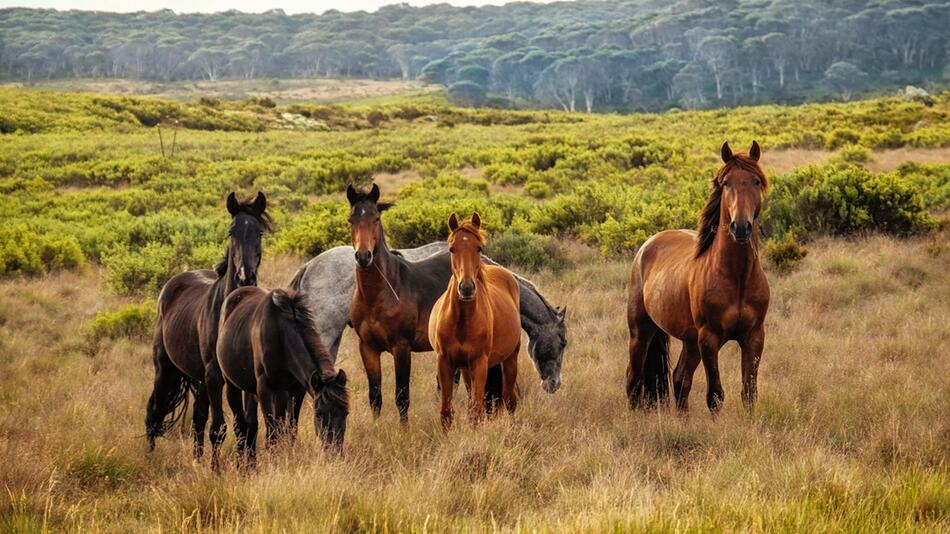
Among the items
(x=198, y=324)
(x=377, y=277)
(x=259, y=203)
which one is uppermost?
(x=259, y=203)

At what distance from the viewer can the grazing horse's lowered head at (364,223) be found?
6.42 m

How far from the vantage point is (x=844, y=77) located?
105062 millimetres

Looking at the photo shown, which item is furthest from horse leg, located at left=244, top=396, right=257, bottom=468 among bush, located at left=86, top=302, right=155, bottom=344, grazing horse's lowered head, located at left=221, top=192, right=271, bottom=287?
bush, located at left=86, top=302, right=155, bottom=344

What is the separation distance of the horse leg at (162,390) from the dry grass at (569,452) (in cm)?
19

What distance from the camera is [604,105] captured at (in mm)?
115500

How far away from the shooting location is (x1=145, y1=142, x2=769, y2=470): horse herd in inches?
209

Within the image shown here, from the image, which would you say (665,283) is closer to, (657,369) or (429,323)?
(657,369)

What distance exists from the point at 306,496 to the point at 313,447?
0.99 m

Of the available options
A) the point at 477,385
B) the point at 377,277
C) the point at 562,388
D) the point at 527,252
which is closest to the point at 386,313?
the point at 377,277

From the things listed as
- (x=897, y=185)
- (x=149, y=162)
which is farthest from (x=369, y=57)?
(x=897, y=185)

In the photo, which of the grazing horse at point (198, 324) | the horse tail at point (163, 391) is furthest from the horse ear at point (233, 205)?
the horse tail at point (163, 391)

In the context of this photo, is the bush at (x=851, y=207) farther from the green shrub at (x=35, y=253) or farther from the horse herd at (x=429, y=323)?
the green shrub at (x=35, y=253)

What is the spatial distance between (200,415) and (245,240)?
144cm

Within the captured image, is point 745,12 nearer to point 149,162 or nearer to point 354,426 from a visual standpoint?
point 149,162
